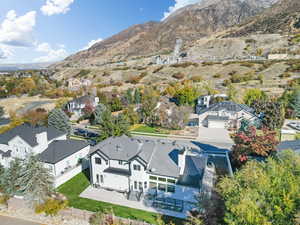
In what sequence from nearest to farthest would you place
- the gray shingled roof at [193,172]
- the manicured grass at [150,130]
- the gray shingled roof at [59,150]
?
the gray shingled roof at [193,172] → the gray shingled roof at [59,150] → the manicured grass at [150,130]

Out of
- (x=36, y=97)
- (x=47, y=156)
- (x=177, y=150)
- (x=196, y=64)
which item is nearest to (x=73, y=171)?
(x=47, y=156)

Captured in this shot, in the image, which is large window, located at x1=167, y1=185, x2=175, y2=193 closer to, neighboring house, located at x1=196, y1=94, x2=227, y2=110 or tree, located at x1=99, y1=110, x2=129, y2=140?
tree, located at x1=99, y1=110, x2=129, y2=140

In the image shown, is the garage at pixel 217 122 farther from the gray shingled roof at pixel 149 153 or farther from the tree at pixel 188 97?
the gray shingled roof at pixel 149 153

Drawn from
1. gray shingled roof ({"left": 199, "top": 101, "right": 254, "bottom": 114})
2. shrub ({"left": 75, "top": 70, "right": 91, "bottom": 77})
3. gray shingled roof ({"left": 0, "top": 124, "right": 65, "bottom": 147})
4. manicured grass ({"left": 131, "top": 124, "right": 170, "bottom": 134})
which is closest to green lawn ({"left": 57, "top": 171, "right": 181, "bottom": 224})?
gray shingled roof ({"left": 0, "top": 124, "right": 65, "bottom": 147})

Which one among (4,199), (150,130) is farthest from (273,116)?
(4,199)

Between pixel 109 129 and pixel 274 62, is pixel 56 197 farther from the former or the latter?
pixel 274 62

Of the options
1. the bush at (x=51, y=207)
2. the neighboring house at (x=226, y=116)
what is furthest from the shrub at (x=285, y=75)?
the bush at (x=51, y=207)

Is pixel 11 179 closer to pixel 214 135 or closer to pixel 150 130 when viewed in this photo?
pixel 150 130
